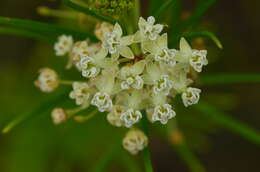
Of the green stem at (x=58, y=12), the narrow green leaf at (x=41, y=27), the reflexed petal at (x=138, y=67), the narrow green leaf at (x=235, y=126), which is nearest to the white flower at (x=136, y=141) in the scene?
the reflexed petal at (x=138, y=67)

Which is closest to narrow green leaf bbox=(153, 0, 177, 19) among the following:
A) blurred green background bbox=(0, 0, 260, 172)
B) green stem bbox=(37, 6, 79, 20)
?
green stem bbox=(37, 6, 79, 20)

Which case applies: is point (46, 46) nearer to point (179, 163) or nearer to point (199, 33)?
point (179, 163)

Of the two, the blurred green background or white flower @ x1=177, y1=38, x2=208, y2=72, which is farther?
the blurred green background

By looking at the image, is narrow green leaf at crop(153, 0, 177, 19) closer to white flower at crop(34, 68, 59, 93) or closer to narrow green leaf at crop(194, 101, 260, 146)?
white flower at crop(34, 68, 59, 93)

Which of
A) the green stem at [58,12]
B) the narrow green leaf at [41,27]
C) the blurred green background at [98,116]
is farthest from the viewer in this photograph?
the blurred green background at [98,116]

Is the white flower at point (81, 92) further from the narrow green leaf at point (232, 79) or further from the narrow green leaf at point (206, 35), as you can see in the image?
the narrow green leaf at point (232, 79)

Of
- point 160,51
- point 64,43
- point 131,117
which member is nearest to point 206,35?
point 160,51

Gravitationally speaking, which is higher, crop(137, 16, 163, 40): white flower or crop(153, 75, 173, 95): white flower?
crop(137, 16, 163, 40): white flower
